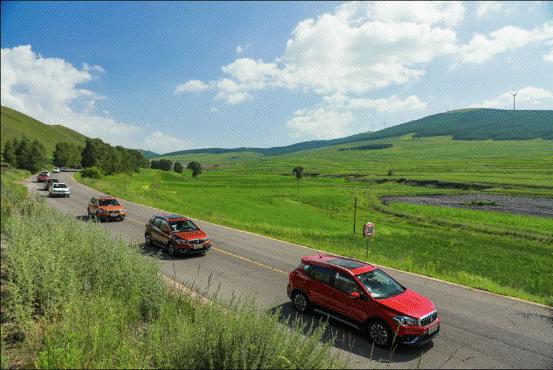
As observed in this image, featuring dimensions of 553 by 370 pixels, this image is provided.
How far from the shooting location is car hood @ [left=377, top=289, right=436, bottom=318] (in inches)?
324

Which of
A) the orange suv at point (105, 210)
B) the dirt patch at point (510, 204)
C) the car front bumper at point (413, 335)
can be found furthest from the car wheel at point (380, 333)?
the dirt patch at point (510, 204)

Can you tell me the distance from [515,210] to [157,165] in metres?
151

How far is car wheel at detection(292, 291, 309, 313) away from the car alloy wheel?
7.12ft

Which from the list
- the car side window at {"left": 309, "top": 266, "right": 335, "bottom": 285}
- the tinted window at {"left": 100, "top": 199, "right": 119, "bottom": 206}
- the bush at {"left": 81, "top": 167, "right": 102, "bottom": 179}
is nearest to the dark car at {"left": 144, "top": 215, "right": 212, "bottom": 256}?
the car side window at {"left": 309, "top": 266, "right": 335, "bottom": 285}

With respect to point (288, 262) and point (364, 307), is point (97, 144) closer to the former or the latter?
point (288, 262)

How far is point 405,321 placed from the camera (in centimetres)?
802

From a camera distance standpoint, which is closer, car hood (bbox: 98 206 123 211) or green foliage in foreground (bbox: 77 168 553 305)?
green foliage in foreground (bbox: 77 168 553 305)

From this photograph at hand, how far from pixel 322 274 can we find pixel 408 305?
95.6 inches

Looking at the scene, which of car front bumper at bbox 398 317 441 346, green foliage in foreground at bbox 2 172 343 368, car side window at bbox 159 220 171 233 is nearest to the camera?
green foliage in foreground at bbox 2 172 343 368

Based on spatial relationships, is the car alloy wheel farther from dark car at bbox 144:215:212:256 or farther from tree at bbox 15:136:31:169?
tree at bbox 15:136:31:169

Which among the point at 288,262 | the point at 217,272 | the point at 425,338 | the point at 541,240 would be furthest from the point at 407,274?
the point at 541,240

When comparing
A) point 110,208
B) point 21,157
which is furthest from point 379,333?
point 21,157

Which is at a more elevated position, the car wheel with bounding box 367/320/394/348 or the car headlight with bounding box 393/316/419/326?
the car headlight with bounding box 393/316/419/326

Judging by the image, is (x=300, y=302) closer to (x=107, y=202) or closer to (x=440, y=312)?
(x=440, y=312)
